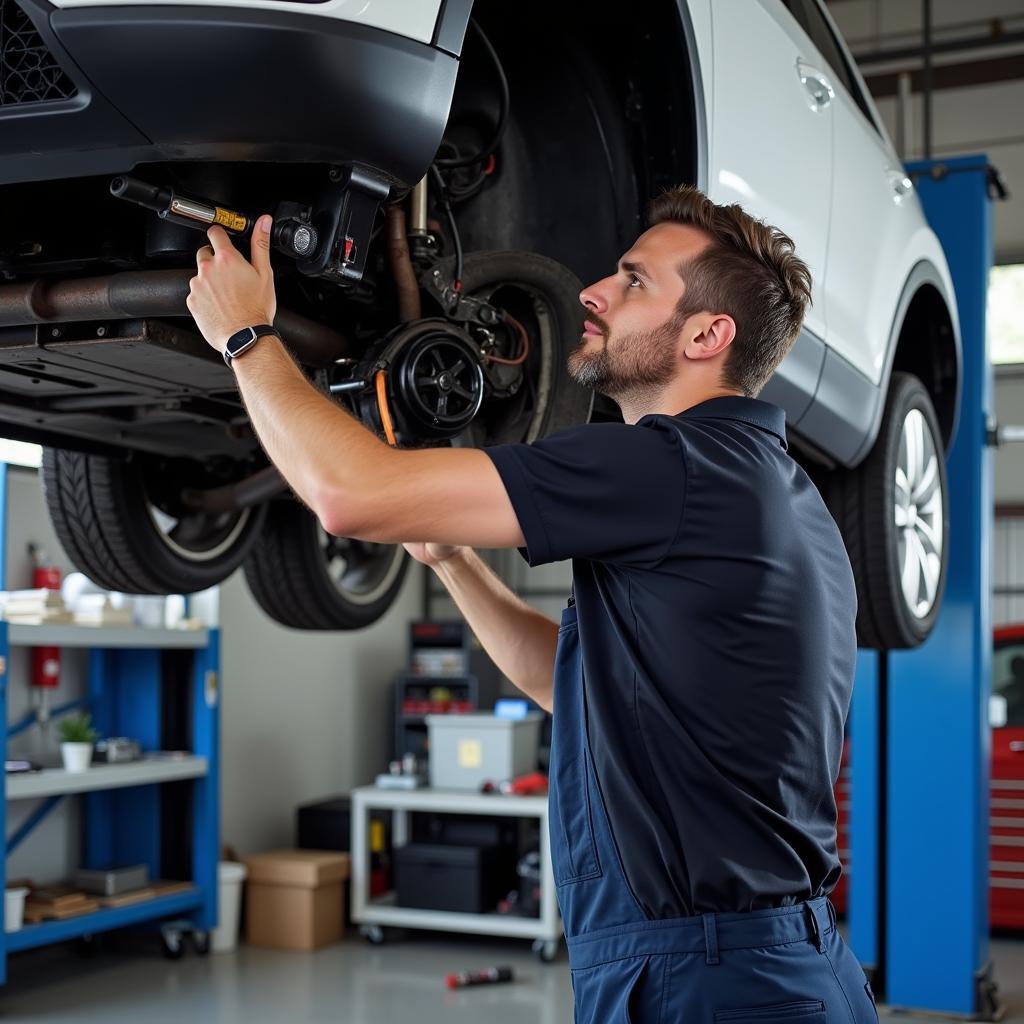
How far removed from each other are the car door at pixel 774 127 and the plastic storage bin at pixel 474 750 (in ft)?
14.7

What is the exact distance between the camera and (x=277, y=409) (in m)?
1.31

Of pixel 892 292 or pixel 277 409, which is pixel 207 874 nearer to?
pixel 892 292

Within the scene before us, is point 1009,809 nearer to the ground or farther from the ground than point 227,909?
farther from the ground

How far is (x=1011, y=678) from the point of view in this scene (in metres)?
6.71

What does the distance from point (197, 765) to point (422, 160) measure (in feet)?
16.9

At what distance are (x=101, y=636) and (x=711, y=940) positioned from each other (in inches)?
181

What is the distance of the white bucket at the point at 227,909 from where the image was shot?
6.28 metres

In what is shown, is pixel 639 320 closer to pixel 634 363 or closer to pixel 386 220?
pixel 634 363

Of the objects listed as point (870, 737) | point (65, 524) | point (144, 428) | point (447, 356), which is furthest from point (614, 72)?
point (870, 737)

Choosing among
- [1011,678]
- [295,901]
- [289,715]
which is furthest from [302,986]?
[1011,678]

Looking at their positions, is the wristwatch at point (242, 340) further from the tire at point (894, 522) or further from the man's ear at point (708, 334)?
the tire at point (894, 522)

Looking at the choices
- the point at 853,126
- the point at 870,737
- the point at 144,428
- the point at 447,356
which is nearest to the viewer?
the point at 447,356

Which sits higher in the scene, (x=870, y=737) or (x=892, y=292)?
(x=892, y=292)

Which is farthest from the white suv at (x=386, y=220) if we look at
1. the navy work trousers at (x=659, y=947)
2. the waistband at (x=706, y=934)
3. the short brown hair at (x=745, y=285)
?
the waistband at (x=706, y=934)
